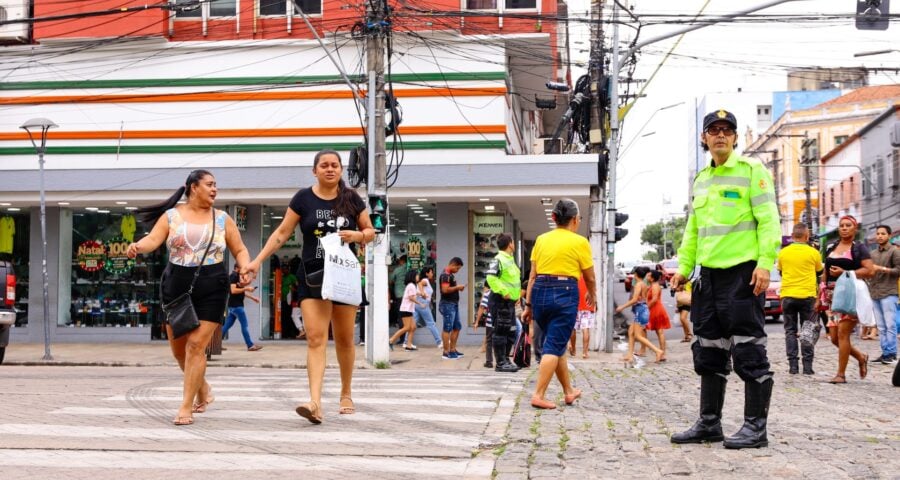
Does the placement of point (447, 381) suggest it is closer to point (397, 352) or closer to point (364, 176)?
point (364, 176)

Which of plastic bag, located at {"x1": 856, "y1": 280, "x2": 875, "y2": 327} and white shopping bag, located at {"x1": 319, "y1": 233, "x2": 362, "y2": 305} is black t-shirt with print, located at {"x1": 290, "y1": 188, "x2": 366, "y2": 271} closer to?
white shopping bag, located at {"x1": 319, "y1": 233, "x2": 362, "y2": 305}

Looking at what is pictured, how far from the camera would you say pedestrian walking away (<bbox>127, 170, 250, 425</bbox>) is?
7.05 meters

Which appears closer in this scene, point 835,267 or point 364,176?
point 835,267

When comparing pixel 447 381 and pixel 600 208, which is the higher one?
pixel 600 208

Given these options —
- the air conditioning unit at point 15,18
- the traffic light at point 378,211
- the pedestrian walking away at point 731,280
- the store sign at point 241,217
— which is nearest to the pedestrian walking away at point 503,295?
the traffic light at point 378,211

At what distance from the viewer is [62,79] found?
21.8 metres

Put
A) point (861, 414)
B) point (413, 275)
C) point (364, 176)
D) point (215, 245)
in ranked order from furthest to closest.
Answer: point (413, 275) → point (364, 176) → point (861, 414) → point (215, 245)

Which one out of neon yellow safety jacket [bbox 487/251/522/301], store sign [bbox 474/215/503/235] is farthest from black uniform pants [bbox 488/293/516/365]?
store sign [bbox 474/215/503/235]

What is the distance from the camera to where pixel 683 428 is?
22.5 feet

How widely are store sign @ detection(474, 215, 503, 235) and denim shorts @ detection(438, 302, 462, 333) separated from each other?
158 inches

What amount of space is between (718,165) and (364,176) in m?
10.2

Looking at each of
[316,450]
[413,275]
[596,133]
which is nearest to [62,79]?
[413,275]

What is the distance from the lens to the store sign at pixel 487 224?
21094 mm

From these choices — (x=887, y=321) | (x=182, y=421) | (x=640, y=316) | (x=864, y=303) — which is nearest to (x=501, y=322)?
(x=640, y=316)
